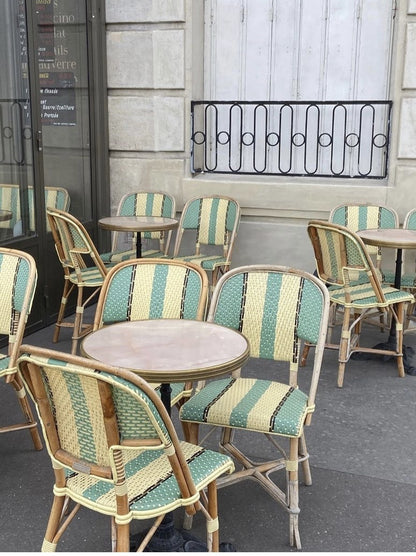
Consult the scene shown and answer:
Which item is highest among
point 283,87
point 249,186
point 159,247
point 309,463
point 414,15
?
→ point 414,15

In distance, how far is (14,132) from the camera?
5199 millimetres

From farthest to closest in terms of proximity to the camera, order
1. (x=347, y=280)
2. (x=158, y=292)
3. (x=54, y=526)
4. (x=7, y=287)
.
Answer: (x=347, y=280), (x=7, y=287), (x=158, y=292), (x=54, y=526)

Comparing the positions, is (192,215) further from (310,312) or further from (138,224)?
(310,312)

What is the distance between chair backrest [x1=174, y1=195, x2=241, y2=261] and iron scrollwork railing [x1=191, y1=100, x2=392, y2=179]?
567 mm

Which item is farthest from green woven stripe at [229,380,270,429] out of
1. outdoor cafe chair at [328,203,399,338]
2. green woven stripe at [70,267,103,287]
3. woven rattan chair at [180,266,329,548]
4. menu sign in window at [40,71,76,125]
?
menu sign in window at [40,71,76,125]

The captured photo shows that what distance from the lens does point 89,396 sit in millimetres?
1931

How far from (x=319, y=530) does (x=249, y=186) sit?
3.77m

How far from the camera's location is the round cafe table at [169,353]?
89.6 inches

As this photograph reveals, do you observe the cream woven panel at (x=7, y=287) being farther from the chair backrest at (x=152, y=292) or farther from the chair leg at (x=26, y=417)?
the chair backrest at (x=152, y=292)

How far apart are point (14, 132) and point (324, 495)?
11.9 feet

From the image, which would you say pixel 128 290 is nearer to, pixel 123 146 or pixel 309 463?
pixel 309 463

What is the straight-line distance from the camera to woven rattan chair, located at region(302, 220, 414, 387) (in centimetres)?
429

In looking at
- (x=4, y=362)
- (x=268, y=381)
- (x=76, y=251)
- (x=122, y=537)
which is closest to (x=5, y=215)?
(x=76, y=251)

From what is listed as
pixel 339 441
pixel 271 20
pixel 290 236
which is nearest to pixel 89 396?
pixel 339 441
